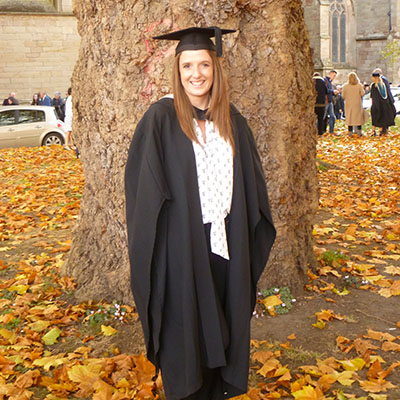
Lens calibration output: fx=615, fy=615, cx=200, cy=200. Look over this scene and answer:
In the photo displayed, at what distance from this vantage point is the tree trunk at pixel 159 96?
4766 millimetres

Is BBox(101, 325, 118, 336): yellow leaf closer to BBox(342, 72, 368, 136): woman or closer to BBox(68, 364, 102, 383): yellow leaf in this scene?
BBox(68, 364, 102, 383): yellow leaf

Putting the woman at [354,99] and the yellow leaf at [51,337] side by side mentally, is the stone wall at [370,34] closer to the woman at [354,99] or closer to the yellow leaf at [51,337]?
the woman at [354,99]

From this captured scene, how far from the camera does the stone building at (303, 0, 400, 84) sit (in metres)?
46.5

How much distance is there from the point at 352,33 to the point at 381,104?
33.7 m

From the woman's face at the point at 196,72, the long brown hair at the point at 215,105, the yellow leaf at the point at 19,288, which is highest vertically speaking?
the woman's face at the point at 196,72

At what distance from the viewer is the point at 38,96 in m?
29.7

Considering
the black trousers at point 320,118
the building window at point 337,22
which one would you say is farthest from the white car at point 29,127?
the building window at point 337,22

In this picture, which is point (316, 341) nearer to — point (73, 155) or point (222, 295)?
point (222, 295)

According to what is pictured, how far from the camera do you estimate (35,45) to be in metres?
32.0

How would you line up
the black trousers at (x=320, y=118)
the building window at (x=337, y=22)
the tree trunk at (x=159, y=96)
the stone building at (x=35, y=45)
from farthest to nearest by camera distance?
the building window at (x=337, y=22)
the stone building at (x=35, y=45)
the black trousers at (x=320, y=118)
the tree trunk at (x=159, y=96)

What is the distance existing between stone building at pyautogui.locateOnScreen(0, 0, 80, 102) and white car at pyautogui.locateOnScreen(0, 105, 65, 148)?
42.7 ft

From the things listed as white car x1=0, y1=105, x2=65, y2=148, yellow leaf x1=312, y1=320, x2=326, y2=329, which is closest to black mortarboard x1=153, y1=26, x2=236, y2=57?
yellow leaf x1=312, y1=320, x2=326, y2=329

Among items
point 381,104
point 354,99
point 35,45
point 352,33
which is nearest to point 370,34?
point 352,33

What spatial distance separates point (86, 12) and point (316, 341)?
10.6ft
